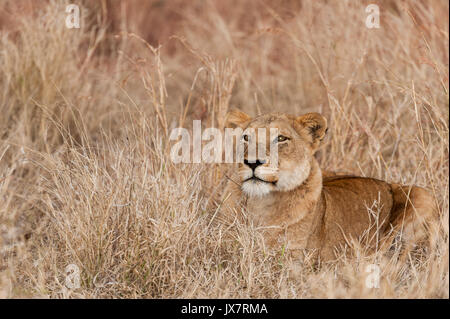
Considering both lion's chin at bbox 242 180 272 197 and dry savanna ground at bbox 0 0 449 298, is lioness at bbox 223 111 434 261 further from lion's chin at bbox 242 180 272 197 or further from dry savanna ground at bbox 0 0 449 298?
dry savanna ground at bbox 0 0 449 298

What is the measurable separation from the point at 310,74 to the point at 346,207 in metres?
3.23

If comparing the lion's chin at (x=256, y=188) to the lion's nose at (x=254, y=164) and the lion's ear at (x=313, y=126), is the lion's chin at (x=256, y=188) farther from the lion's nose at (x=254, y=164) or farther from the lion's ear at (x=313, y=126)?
the lion's ear at (x=313, y=126)

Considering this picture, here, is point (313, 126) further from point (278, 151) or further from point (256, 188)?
point (256, 188)

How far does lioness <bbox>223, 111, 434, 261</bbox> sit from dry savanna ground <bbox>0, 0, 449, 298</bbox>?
18cm

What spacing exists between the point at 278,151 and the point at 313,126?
1.28 ft

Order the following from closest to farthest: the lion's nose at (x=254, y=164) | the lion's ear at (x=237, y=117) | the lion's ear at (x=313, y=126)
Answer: the lion's nose at (x=254, y=164)
the lion's ear at (x=313, y=126)
the lion's ear at (x=237, y=117)

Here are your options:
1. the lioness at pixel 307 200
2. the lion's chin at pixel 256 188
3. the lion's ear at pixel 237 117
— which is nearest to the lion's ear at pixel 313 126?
the lioness at pixel 307 200

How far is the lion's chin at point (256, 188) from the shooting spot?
400 cm

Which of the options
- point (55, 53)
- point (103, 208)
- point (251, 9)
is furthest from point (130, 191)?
point (251, 9)

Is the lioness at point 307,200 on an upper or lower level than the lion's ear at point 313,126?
lower

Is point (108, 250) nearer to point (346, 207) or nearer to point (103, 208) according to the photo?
point (103, 208)

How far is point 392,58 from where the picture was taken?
679cm

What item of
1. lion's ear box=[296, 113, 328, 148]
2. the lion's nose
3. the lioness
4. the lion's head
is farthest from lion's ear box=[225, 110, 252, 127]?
the lion's nose
